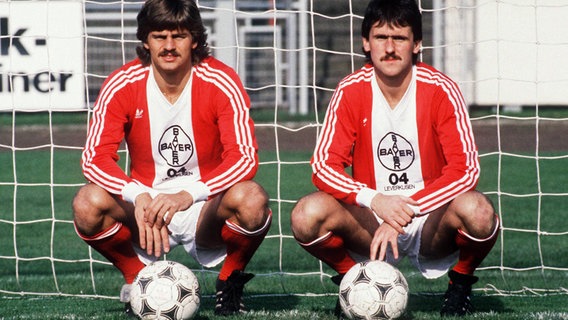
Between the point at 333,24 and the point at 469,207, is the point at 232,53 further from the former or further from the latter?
the point at 469,207

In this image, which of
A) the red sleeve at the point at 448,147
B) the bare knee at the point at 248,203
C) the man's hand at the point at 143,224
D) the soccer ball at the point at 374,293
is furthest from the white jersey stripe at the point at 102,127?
the red sleeve at the point at 448,147

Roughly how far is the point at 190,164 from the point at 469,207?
1364 millimetres

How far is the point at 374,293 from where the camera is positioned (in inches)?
157

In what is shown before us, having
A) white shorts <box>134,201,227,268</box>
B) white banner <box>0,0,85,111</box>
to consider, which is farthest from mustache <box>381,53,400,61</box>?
white banner <box>0,0,85,111</box>

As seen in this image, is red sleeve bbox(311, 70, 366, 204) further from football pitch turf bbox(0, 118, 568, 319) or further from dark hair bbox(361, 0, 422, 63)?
football pitch turf bbox(0, 118, 568, 319)

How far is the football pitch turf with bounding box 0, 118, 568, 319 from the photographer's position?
15.7 feet

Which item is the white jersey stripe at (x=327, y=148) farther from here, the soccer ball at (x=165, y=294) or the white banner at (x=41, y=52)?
the white banner at (x=41, y=52)

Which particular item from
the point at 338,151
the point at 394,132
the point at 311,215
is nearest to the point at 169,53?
the point at 338,151

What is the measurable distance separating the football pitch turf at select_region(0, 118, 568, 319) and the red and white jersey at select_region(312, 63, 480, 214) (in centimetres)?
65

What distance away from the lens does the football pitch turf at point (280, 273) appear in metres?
4.78

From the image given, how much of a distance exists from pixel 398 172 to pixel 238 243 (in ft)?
2.68

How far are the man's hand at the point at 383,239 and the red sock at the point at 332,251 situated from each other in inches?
11.5

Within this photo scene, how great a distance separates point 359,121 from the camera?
4602mm

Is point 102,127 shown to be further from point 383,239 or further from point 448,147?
point 448,147
